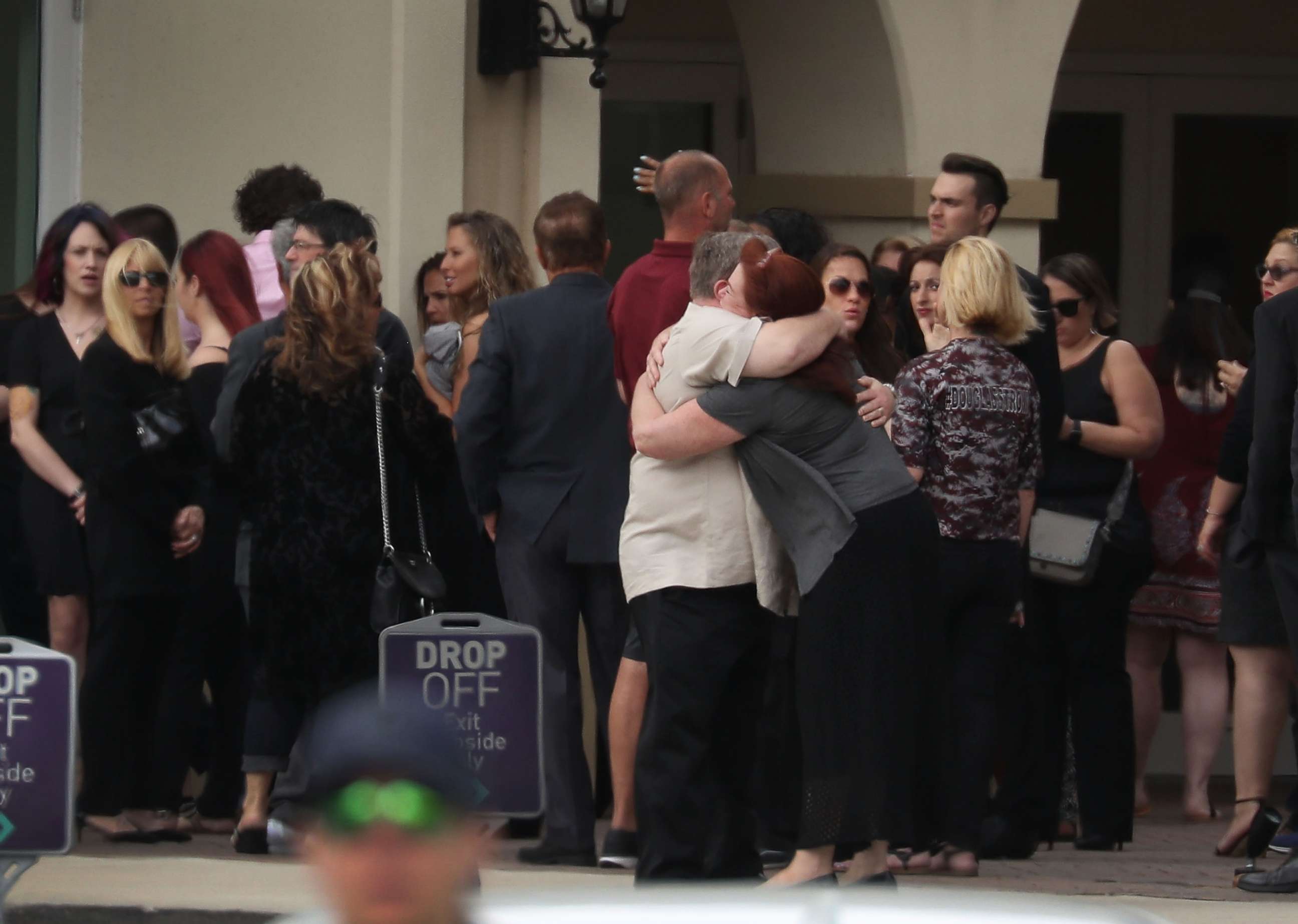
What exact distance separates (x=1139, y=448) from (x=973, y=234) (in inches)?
32.2

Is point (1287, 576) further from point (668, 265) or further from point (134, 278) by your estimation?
point (134, 278)

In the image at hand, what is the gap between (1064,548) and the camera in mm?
6570

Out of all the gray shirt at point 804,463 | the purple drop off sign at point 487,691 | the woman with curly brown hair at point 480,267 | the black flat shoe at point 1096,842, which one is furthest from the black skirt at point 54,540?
the black flat shoe at point 1096,842

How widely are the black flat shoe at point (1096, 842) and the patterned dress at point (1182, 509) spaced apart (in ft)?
3.67

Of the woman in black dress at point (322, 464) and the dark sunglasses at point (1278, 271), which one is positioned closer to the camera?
the woman in black dress at point (322, 464)

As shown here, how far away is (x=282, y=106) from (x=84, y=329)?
6.06ft

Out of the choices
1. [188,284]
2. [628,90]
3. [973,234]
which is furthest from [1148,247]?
[188,284]

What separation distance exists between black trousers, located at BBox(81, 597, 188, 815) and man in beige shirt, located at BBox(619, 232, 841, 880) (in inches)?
64.2

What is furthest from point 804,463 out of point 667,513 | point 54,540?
point 54,540

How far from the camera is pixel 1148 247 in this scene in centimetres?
1091

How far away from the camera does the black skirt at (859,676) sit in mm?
5176

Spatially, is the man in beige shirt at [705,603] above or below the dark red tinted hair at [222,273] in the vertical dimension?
below

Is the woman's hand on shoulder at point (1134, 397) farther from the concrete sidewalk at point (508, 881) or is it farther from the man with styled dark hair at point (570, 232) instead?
the man with styled dark hair at point (570, 232)

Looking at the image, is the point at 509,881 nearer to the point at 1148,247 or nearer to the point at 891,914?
the point at 891,914
